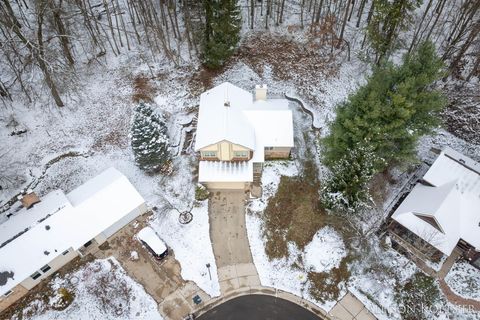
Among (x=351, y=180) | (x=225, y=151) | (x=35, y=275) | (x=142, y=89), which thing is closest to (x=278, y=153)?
(x=225, y=151)

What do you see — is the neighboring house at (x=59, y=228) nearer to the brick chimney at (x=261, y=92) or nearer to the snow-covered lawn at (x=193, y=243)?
the snow-covered lawn at (x=193, y=243)

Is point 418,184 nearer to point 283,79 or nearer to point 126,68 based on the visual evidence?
point 283,79

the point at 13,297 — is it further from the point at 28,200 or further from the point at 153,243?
the point at 153,243

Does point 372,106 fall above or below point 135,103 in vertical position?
above

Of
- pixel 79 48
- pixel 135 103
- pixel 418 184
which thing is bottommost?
pixel 418 184

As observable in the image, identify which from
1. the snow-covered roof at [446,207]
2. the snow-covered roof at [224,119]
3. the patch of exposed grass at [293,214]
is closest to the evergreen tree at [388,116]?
the snow-covered roof at [446,207]

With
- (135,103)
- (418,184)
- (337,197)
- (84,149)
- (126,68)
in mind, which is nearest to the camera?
(337,197)

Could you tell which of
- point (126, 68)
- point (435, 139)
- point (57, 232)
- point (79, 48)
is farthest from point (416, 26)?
point (57, 232)
